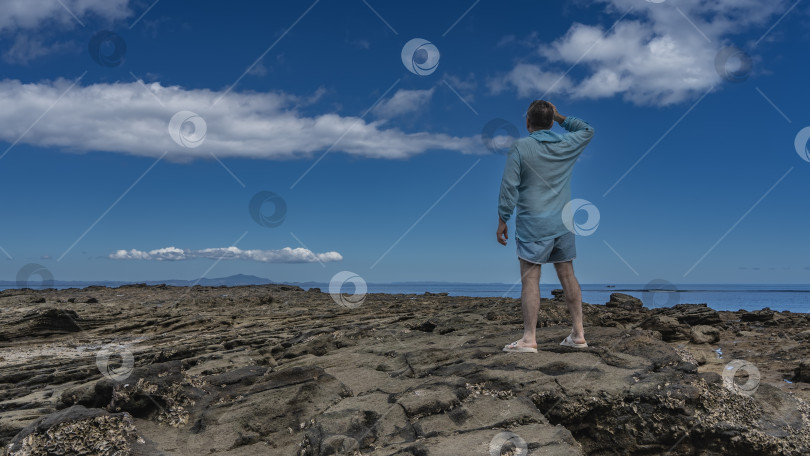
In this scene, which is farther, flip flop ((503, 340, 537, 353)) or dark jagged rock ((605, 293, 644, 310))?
dark jagged rock ((605, 293, 644, 310))

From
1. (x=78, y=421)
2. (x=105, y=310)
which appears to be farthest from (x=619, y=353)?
(x=105, y=310)

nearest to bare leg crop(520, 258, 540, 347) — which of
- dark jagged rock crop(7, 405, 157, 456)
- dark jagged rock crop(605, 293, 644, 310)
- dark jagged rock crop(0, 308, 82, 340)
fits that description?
dark jagged rock crop(7, 405, 157, 456)

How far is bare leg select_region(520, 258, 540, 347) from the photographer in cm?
467

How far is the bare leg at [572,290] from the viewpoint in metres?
4.80

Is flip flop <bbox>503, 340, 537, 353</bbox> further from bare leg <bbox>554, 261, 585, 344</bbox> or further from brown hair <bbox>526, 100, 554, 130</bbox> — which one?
brown hair <bbox>526, 100, 554, 130</bbox>

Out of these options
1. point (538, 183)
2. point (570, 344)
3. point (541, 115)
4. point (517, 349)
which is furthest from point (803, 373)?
point (541, 115)

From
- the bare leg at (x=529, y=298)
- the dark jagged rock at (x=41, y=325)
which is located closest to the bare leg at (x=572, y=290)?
the bare leg at (x=529, y=298)

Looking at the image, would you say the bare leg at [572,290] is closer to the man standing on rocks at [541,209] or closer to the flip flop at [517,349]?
the man standing on rocks at [541,209]

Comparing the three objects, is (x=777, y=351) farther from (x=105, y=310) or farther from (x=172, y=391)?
(x=105, y=310)

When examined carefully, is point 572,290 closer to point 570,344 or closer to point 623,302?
point 570,344

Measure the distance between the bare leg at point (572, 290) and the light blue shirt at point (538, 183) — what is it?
0.37 m

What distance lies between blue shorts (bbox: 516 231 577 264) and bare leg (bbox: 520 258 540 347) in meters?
0.10

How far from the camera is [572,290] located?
16.0 feet

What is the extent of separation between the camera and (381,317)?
9422 millimetres
